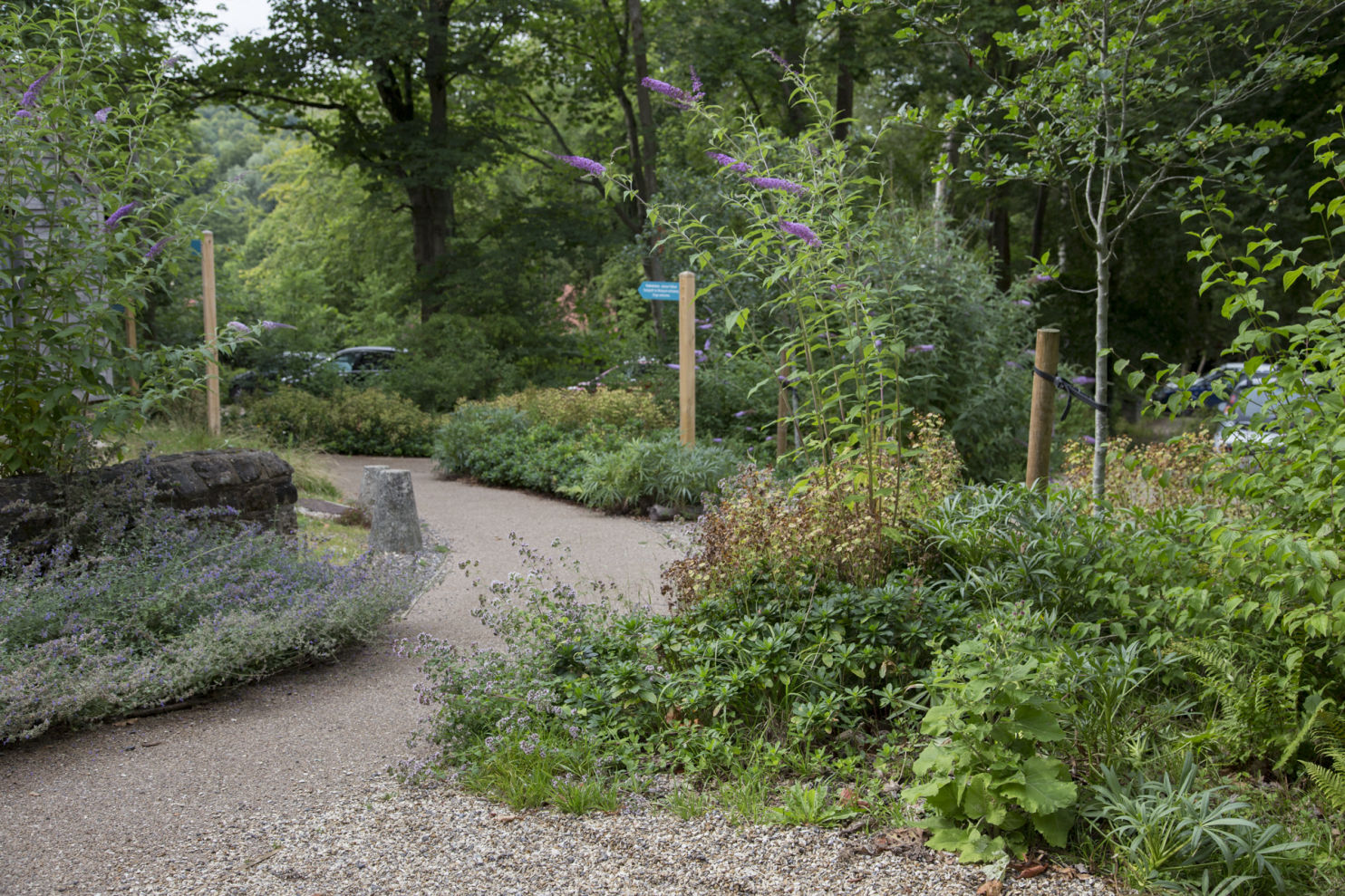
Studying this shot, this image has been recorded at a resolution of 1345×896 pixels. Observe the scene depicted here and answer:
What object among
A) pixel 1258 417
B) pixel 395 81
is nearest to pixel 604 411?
pixel 1258 417

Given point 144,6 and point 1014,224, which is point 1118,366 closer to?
point 144,6

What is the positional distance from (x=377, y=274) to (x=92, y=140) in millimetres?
23702

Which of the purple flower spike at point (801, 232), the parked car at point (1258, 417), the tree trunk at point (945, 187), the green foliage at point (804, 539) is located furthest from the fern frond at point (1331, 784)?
the tree trunk at point (945, 187)

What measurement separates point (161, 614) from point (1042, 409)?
15.4 feet

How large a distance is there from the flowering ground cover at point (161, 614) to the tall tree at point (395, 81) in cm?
1372

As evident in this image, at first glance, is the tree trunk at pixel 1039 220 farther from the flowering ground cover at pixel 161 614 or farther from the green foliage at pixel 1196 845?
the green foliage at pixel 1196 845

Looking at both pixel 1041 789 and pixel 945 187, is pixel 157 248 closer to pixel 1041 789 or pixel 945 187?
pixel 1041 789

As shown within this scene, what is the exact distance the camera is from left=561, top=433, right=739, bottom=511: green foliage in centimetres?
920

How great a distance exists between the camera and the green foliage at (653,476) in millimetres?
9203

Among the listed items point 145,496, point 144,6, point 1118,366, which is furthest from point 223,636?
point 144,6

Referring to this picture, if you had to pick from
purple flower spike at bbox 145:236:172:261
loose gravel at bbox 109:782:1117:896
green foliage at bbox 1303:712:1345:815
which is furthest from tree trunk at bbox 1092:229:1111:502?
purple flower spike at bbox 145:236:172:261

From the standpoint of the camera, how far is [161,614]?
4.70 meters

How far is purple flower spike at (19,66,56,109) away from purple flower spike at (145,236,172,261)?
37.6 inches

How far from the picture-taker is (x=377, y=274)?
28141 mm
